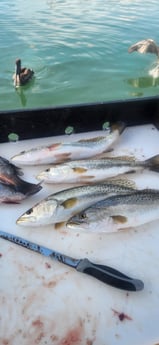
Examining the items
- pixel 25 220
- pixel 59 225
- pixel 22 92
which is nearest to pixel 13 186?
pixel 25 220

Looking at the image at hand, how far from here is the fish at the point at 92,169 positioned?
6.73 feet

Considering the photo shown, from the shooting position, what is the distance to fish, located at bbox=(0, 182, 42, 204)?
6.25 ft

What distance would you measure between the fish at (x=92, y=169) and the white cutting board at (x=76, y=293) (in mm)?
323

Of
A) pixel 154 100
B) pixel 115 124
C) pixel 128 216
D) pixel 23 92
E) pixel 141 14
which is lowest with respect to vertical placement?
pixel 23 92

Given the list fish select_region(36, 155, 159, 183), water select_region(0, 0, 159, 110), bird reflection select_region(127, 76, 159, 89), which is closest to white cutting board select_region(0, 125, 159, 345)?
fish select_region(36, 155, 159, 183)

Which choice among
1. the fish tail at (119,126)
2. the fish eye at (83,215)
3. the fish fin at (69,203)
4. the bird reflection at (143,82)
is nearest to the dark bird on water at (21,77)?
the bird reflection at (143,82)

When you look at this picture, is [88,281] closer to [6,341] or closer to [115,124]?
[6,341]

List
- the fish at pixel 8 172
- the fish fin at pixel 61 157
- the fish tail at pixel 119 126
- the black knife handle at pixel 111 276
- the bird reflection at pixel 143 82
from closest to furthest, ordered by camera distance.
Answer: the black knife handle at pixel 111 276 < the fish at pixel 8 172 < the fish fin at pixel 61 157 < the fish tail at pixel 119 126 < the bird reflection at pixel 143 82

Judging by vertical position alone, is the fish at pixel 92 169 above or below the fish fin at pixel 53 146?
below

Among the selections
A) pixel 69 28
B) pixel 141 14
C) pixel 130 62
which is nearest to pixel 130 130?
pixel 130 62

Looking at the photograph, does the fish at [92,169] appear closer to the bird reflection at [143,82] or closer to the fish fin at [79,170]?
the fish fin at [79,170]

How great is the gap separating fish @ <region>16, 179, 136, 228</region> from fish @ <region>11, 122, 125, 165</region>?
0.40 meters

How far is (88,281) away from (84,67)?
8043 millimetres

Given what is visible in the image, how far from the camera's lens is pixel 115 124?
2545 millimetres
